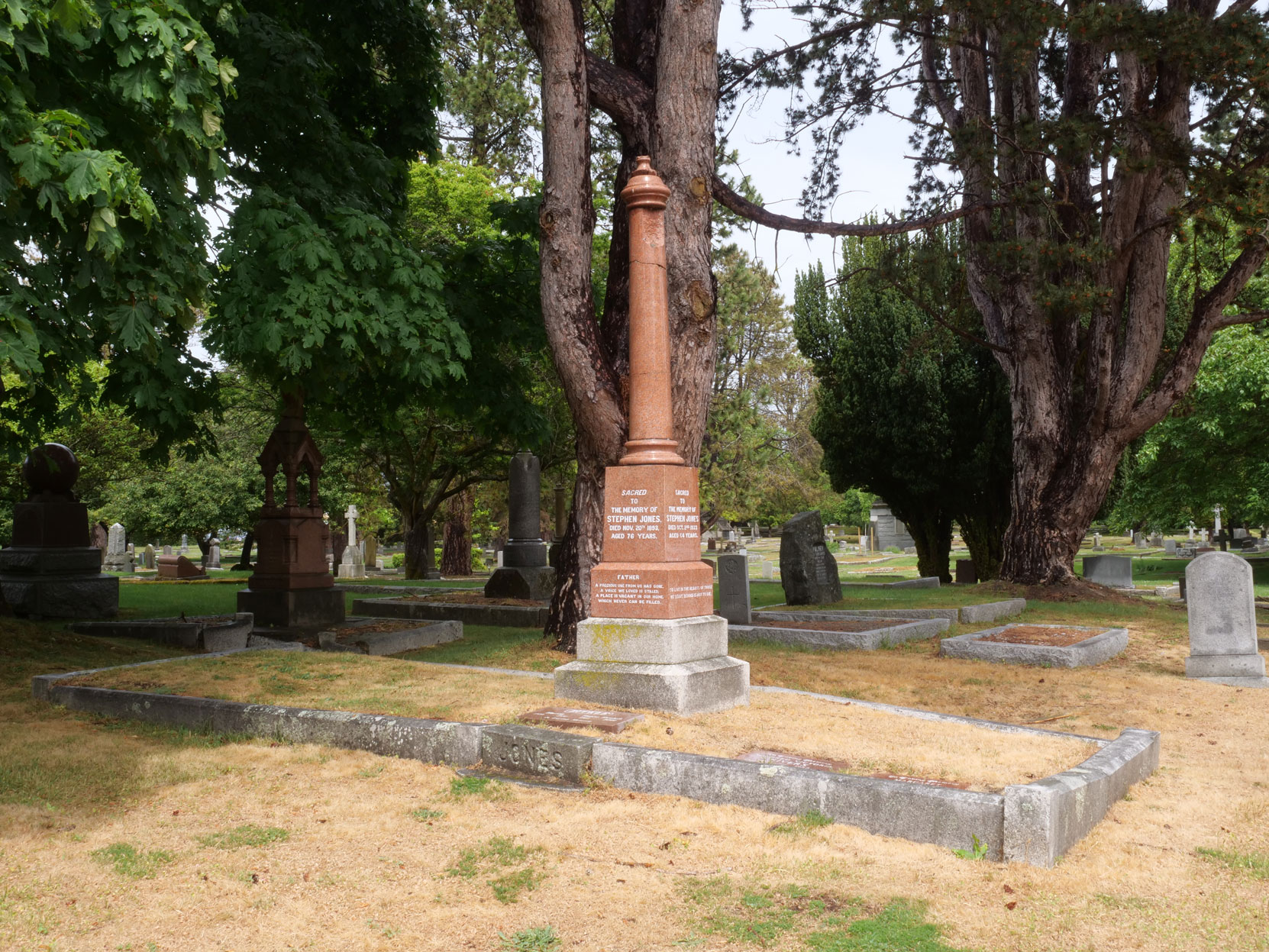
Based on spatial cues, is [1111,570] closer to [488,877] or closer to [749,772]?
[749,772]

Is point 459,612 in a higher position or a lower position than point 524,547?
lower

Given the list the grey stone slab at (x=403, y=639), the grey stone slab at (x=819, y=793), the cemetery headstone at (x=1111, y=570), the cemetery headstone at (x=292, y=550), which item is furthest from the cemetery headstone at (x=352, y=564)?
the grey stone slab at (x=819, y=793)

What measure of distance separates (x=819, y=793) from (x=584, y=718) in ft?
6.03

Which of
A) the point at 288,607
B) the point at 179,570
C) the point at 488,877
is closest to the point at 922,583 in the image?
the point at 288,607

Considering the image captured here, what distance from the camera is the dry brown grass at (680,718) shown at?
555 centimetres

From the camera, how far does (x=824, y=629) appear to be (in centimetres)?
1200

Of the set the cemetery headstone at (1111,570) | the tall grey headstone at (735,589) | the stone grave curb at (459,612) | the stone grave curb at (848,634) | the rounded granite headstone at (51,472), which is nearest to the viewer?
the stone grave curb at (848,634)

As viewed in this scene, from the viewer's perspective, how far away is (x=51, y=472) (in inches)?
535

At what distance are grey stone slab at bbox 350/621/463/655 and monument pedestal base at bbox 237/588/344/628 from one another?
4.95 feet

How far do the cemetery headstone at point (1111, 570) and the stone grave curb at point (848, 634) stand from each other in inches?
497

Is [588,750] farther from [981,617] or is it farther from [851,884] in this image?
[981,617]

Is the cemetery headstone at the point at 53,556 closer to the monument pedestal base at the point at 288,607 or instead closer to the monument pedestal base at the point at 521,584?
the monument pedestal base at the point at 288,607

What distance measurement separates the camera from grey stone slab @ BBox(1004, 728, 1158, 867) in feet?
14.5

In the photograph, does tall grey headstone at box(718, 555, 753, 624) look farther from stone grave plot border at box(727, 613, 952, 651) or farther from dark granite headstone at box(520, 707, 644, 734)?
dark granite headstone at box(520, 707, 644, 734)
